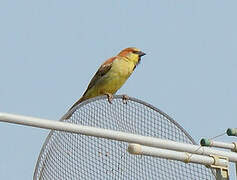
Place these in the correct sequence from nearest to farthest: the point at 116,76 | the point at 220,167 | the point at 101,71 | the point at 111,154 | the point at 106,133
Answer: the point at 106,133, the point at 220,167, the point at 111,154, the point at 116,76, the point at 101,71

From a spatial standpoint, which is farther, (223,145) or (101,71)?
(101,71)

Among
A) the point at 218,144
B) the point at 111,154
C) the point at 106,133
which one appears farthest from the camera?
the point at 111,154

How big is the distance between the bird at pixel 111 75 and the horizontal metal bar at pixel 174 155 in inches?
173

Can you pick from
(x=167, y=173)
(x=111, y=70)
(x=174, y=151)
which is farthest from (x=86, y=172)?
(x=111, y=70)

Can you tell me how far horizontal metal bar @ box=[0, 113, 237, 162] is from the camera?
300 cm

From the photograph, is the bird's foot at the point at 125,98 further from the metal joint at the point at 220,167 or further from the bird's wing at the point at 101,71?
the bird's wing at the point at 101,71

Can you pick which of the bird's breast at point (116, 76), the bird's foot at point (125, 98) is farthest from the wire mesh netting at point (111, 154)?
the bird's breast at point (116, 76)

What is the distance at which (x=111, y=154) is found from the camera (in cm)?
488

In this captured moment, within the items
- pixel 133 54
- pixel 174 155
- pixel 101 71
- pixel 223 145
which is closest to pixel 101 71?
pixel 101 71

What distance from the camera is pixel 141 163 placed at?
482 cm

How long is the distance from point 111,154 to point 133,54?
11.6 feet

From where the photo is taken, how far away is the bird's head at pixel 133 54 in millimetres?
8195

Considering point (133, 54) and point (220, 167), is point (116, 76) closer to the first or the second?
point (133, 54)

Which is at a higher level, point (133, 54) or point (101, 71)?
point (133, 54)
